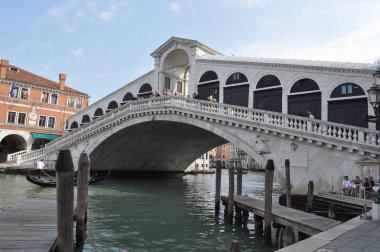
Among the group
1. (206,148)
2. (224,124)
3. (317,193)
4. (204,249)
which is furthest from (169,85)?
(204,249)

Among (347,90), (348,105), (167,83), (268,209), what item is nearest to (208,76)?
(167,83)

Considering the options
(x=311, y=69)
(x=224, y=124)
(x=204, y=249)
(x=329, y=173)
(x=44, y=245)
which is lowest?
(x=204, y=249)

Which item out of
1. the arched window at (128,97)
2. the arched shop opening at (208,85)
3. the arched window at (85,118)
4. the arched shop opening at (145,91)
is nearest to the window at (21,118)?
the arched window at (85,118)

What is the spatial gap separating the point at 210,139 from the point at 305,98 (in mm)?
8150

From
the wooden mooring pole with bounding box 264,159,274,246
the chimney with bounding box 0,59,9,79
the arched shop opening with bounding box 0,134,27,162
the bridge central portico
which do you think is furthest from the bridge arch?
the chimney with bounding box 0,59,9,79

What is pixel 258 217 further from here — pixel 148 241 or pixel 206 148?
pixel 206 148

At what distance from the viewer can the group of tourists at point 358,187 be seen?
9.64 metres

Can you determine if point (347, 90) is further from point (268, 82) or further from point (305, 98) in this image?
point (268, 82)

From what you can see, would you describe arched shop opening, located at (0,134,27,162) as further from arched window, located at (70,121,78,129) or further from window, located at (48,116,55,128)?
arched window, located at (70,121,78,129)

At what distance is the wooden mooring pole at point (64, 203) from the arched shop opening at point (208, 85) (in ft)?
46.5

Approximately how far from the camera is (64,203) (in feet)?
15.1

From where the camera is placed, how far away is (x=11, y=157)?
23.9m

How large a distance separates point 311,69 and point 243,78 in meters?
3.46

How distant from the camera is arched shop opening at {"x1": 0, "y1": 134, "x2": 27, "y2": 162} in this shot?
2759 cm
